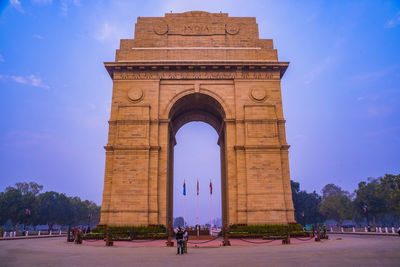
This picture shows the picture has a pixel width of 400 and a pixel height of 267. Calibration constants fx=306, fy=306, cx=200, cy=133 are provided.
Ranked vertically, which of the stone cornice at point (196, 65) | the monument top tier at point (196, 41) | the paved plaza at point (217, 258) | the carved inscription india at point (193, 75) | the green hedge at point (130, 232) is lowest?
the paved plaza at point (217, 258)

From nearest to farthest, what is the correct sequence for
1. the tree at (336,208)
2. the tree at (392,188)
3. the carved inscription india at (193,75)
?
the carved inscription india at (193,75)
the tree at (392,188)
the tree at (336,208)

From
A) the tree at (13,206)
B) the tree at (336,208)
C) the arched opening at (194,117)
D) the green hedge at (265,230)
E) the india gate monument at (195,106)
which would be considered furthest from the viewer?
the tree at (336,208)

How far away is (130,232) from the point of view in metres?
22.6

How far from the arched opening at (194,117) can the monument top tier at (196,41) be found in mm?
4062

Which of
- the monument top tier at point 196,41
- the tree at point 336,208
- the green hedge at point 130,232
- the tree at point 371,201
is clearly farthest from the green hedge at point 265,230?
the tree at point 336,208

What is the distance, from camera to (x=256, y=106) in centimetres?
2838

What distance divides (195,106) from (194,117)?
9.58ft

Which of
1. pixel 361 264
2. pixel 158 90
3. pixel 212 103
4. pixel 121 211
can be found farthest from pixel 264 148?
pixel 361 264

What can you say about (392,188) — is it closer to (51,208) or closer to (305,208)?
(305,208)

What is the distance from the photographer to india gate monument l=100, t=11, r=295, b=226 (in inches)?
1011

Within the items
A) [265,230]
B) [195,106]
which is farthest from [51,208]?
[265,230]

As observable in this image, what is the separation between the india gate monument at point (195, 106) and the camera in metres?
25.7

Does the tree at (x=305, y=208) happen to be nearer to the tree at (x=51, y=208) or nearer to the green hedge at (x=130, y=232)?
the tree at (x=51, y=208)

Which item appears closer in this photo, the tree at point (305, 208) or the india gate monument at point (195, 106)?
the india gate monument at point (195, 106)
